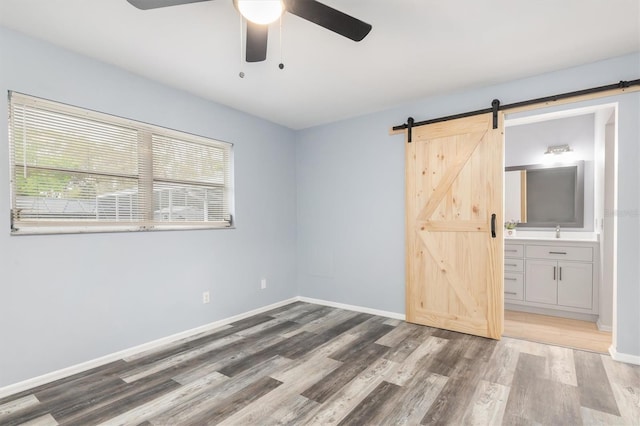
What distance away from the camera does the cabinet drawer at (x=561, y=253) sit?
363 cm

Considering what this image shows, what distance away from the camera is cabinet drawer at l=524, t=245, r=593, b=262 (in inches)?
143

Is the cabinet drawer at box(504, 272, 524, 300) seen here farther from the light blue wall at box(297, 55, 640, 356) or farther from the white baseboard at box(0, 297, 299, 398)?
the white baseboard at box(0, 297, 299, 398)

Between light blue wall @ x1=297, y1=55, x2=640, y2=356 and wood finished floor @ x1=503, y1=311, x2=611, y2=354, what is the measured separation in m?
0.45

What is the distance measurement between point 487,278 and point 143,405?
3.10 metres

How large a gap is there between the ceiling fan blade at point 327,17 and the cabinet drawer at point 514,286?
12.2 feet

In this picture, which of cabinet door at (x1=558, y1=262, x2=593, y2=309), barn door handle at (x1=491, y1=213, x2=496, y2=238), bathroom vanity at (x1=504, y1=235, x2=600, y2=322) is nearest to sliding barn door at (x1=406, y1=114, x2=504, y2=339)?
barn door handle at (x1=491, y1=213, x2=496, y2=238)

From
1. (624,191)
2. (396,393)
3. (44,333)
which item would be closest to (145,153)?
(44,333)

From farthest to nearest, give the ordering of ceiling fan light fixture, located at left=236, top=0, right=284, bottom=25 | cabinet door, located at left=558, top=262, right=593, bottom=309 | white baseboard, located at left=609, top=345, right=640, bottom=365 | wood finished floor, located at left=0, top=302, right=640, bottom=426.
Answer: cabinet door, located at left=558, top=262, right=593, bottom=309 < white baseboard, located at left=609, top=345, right=640, bottom=365 < wood finished floor, located at left=0, top=302, right=640, bottom=426 < ceiling fan light fixture, located at left=236, top=0, right=284, bottom=25

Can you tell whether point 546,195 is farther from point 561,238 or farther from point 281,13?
point 281,13

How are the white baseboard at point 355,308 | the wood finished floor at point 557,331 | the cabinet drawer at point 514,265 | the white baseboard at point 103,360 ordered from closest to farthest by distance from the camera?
1. the white baseboard at point 103,360
2. the wood finished floor at point 557,331
3. the white baseboard at point 355,308
4. the cabinet drawer at point 514,265

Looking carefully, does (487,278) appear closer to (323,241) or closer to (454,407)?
(454,407)

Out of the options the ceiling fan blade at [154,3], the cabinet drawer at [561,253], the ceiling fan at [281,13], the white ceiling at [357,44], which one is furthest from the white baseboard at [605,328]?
the ceiling fan blade at [154,3]

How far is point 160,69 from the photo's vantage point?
274cm

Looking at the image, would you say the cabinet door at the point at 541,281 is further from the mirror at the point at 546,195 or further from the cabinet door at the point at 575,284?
the mirror at the point at 546,195
